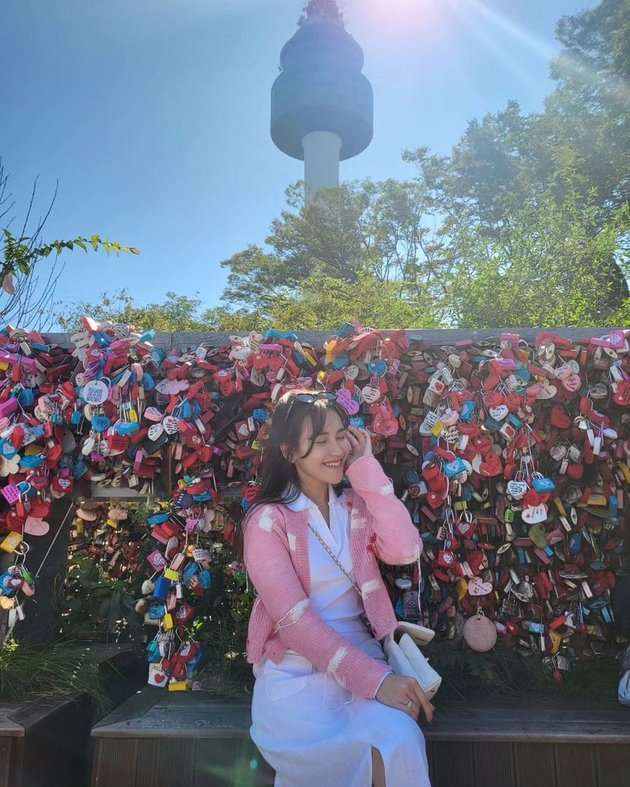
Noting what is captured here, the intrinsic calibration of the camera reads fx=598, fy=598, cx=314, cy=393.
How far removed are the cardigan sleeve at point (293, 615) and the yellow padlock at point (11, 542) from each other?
131 centimetres

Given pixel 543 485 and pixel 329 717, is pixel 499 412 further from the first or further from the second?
pixel 329 717

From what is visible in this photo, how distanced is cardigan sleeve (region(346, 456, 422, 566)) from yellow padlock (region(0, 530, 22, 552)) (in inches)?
64.7

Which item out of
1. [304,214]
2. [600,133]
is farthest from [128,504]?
[304,214]

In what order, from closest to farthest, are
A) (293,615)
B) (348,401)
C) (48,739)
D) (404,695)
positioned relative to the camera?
1. (404,695)
2. (293,615)
3. (48,739)
4. (348,401)

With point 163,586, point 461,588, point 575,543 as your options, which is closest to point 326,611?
point 461,588

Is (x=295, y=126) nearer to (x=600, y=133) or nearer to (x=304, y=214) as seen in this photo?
(x=304, y=214)

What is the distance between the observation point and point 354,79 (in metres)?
44.0

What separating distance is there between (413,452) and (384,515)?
27.2 inches

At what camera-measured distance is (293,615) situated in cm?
193

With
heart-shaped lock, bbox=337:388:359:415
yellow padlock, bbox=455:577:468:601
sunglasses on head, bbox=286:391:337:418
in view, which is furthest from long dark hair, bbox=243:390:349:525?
yellow padlock, bbox=455:577:468:601

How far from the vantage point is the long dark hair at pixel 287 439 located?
2158 millimetres

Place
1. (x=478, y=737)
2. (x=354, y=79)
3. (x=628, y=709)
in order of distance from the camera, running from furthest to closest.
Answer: (x=354, y=79), (x=628, y=709), (x=478, y=737)

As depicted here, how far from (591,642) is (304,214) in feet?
72.2

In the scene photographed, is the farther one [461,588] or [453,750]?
[461,588]
